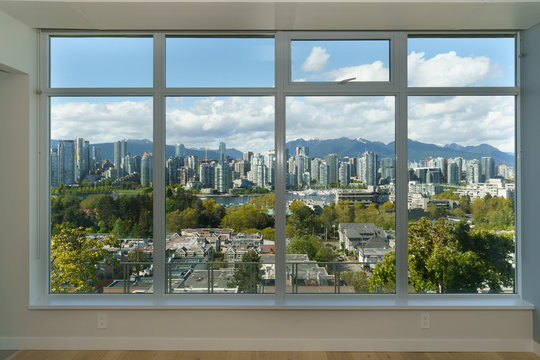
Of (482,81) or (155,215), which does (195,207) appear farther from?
(482,81)

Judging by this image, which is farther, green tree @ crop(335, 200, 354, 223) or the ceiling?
green tree @ crop(335, 200, 354, 223)

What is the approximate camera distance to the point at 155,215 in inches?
119

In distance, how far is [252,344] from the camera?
9.39 ft

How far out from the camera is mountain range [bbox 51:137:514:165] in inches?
120

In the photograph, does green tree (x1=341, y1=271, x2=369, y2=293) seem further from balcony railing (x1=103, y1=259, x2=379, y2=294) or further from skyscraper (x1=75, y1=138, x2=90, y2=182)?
skyscraper (x1=75, y1=138, x2=90, y2=182)

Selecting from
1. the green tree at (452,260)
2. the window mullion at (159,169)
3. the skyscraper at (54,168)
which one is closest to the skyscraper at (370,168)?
the green tree at (452,260)

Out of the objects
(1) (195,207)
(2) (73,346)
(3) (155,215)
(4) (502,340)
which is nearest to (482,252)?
(4) (502,340)

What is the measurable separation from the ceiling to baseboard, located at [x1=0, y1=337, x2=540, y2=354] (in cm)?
264

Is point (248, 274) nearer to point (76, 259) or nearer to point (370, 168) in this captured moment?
point (370, 168)

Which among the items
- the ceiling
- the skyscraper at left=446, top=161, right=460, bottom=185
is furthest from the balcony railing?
the ceiling

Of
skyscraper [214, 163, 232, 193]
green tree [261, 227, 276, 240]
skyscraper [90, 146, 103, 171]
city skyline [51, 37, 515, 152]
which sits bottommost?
green tree [261, 227, 276, 240]

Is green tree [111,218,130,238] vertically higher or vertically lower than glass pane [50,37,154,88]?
lower

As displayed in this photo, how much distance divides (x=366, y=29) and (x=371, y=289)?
7.51ft

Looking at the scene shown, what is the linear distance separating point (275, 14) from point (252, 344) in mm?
2698
